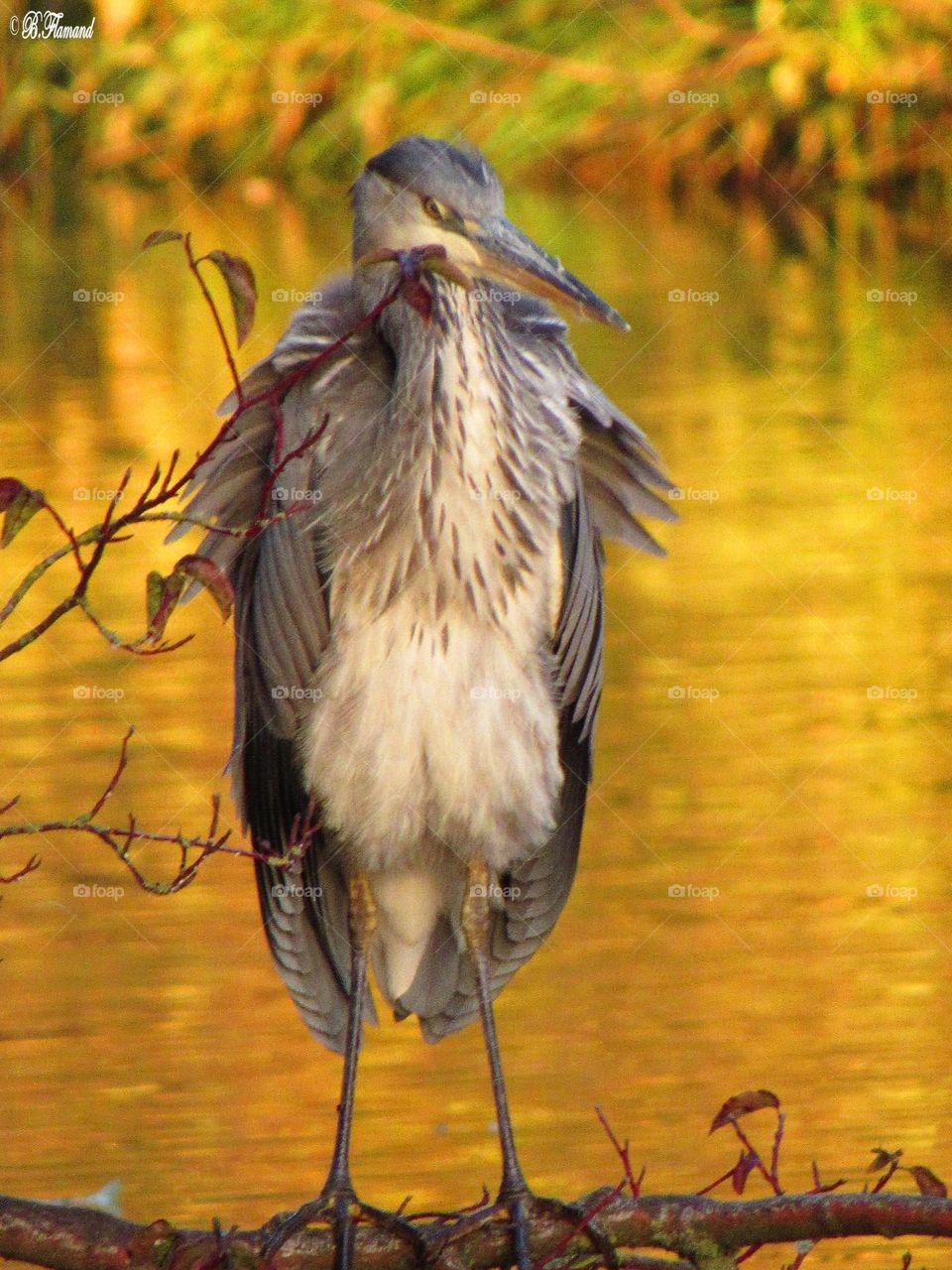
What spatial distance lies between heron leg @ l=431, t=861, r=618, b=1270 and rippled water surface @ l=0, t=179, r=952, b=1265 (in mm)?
581

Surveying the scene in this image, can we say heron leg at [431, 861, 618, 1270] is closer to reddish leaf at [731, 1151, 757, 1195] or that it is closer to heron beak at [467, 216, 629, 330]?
reddish leaf at [731, 1151, 757, 1195]

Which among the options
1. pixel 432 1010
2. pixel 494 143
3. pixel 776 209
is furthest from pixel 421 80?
pixel 432 1010

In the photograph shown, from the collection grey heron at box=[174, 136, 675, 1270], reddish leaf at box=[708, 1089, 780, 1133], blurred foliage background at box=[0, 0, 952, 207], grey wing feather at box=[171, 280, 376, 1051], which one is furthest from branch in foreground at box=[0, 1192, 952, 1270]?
blurred foliage background at box=[0, 0, 952, 207]

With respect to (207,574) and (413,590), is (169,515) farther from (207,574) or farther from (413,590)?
(413,590)

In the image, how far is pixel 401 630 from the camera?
4.68 m

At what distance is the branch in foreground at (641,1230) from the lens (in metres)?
3.48

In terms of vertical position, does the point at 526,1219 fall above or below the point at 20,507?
below

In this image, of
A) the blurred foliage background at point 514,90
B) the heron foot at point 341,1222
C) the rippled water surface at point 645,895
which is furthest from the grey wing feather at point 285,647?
the blurred foliage background at point 514,90

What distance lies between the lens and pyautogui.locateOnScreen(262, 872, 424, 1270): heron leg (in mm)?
3994

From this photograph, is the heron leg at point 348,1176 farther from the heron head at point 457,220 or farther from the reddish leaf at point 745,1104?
the heron head at point 457,220

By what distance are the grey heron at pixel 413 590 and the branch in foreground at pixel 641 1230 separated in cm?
57

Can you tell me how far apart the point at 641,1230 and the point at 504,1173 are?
74 centimetres

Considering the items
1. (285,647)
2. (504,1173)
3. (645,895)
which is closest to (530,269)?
(285,647)

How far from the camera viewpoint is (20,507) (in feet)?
9.94
